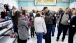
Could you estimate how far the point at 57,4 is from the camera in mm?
26719

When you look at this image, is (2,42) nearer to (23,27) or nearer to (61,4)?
(23,27)

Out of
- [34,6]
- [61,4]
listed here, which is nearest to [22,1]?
[34,6]

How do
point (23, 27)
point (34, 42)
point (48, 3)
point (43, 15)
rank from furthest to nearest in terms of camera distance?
point (48, 3) → point (34, 42) → point (43, 15) → point (23, 27)

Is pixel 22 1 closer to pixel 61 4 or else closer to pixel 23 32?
pixel 61 4

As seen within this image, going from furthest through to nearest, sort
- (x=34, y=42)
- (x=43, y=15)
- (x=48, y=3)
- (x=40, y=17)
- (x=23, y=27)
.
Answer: (x=48, y=3)
(x=34, y=42)
(x=43, y=15)
(x=40, y=17)
(x=23, y=27)

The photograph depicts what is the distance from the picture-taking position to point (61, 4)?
1060 inches

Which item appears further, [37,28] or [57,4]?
[57,4]

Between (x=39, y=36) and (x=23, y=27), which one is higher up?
(x=23, y=27)

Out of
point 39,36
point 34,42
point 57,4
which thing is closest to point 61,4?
point 57,4

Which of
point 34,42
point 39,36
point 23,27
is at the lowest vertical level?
point 34,42

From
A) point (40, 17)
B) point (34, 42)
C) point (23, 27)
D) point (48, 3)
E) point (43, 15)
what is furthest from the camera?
point (48, 3)

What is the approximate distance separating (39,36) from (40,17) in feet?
2.67

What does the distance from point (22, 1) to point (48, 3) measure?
4.36 m

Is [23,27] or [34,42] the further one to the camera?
[34,42]
